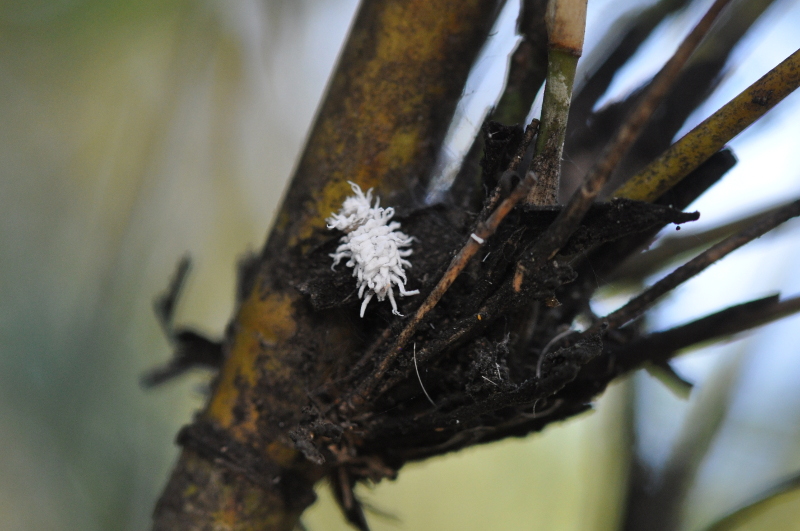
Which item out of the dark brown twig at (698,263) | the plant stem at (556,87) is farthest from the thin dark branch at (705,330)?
the plant stem at (556,87)

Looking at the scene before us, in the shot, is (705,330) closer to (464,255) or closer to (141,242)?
(464,255)

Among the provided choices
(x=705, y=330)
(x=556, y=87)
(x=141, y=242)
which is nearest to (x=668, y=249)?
(x=705, y=330)

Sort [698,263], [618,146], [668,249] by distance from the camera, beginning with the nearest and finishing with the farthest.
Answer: [618,146] → [698,263] → [668,249]

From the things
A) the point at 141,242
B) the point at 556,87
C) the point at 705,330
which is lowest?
the point at 705,330

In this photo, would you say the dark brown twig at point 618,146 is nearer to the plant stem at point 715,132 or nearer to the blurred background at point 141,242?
the plant stem at point 715,132

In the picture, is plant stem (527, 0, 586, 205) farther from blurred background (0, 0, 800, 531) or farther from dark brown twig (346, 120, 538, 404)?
blurred background (0, 0, 800, 531)

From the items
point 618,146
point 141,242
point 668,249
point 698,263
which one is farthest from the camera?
point 141,242
